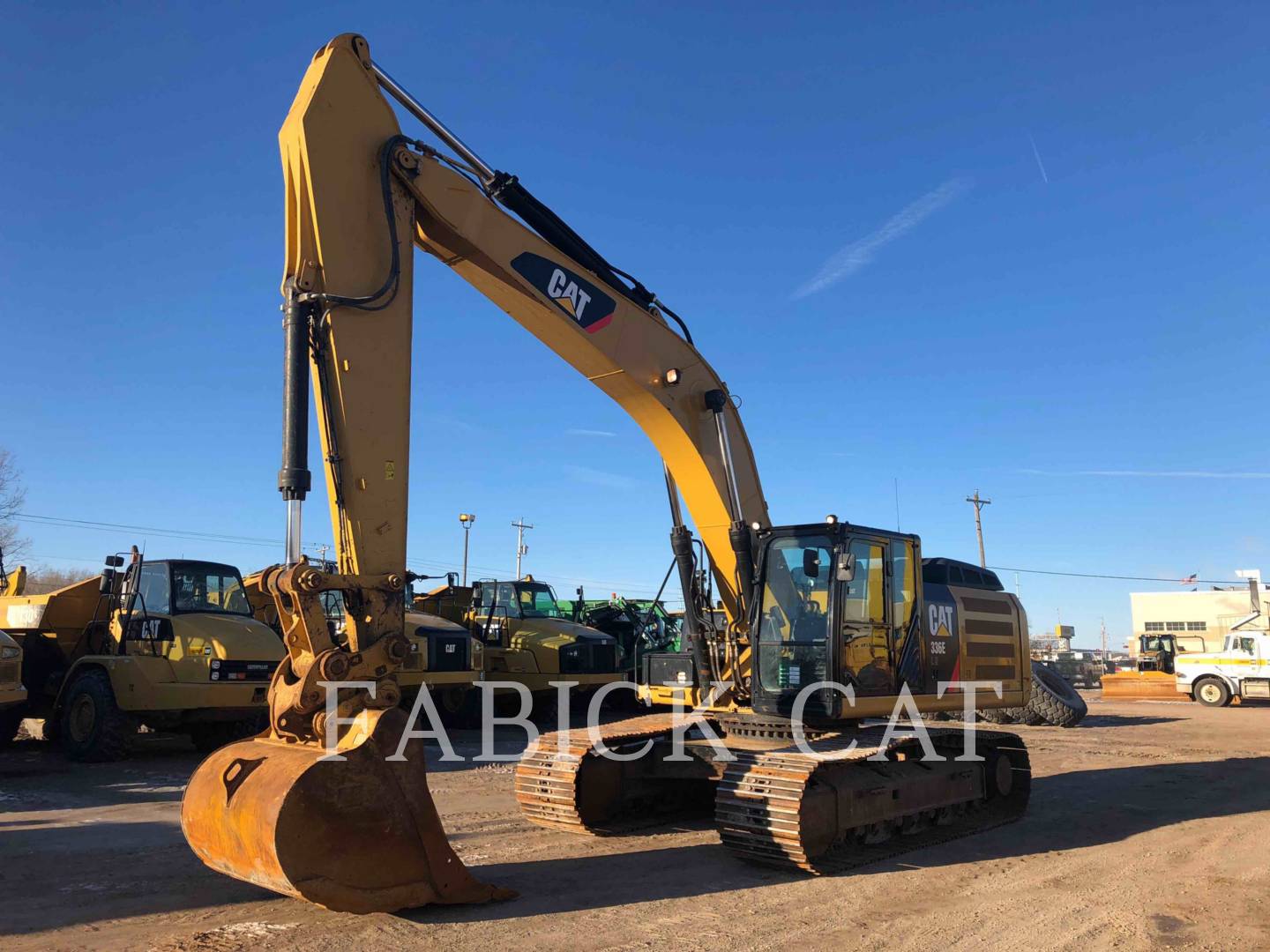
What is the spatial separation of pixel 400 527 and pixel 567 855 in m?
3.01

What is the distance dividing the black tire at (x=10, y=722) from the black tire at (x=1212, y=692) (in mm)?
26566

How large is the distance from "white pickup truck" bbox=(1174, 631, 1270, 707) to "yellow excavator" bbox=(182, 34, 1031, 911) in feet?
62.6

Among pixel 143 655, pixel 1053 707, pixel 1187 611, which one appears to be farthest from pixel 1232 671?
pixel 1187 611

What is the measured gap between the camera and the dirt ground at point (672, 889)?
5.69 metres

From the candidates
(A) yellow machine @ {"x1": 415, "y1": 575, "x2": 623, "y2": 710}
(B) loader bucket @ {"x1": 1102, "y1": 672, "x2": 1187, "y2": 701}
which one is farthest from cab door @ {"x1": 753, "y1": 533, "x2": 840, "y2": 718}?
(B) loader bucket @ {"x1": 1102, "y1": 672, "x2": 1187, "y2": 701}

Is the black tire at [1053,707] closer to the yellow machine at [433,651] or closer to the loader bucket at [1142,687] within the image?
the yellow machine at [433,651]

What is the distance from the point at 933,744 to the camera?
9.50 meters

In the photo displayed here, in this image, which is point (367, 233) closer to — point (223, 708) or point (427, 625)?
point (223, 708)

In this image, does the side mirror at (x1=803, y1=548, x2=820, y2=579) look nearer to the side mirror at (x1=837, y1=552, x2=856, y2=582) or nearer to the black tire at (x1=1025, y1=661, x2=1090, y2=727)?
the side mirror at (x1=837, y1=552, x2=856, y2=582)

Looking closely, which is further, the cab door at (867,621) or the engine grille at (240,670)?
the engine grille at (240,670)

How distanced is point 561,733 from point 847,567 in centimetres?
296


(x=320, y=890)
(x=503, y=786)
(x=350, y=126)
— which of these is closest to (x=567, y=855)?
(x=320, y=890)

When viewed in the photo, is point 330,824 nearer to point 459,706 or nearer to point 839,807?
point 839,807

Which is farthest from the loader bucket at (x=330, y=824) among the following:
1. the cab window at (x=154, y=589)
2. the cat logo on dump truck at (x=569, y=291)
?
the cab window at (x=154, y=589)
